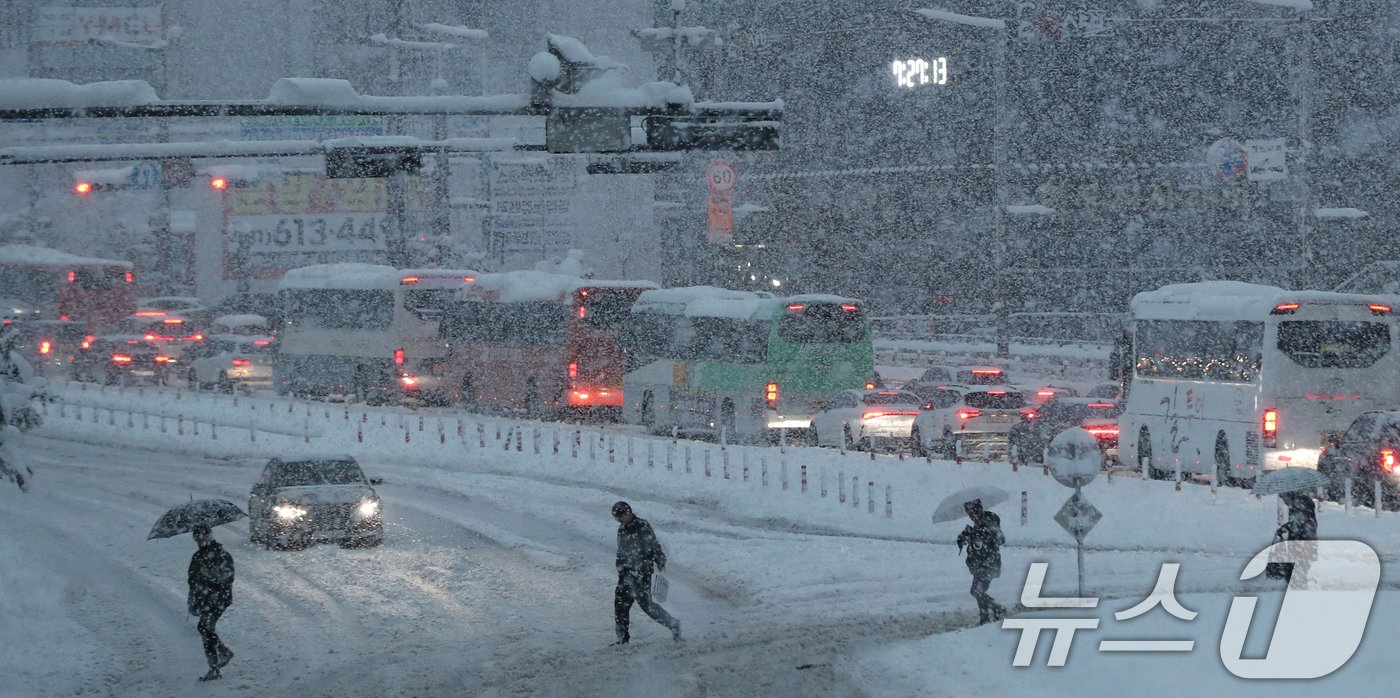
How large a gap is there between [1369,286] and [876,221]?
24.6 m

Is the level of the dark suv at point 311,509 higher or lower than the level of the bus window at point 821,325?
lower

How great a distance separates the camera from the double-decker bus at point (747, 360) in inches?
1309

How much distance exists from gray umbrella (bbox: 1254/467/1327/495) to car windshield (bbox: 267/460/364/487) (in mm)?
12336

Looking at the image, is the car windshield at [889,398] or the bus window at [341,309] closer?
the car windshield at [889,398]

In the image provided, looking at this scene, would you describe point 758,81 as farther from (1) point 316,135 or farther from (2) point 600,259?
(1) point 316,135

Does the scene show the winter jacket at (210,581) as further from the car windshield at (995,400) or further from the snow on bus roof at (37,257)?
the snow on bus roof at (37,257)

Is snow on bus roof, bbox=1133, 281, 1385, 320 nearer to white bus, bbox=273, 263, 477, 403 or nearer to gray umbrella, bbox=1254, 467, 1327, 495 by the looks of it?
gray umbrella, bbox=1254, 467, 1327, 495

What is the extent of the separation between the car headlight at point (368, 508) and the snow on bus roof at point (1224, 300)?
47.9 ft

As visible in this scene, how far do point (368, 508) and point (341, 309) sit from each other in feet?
78.8

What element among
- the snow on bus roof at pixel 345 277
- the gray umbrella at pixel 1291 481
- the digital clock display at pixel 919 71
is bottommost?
the gray umbrella at pixel 1291 481

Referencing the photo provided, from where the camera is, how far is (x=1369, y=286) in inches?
2163

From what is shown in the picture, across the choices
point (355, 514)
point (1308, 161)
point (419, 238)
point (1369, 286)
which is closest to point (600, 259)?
point (419, 238)

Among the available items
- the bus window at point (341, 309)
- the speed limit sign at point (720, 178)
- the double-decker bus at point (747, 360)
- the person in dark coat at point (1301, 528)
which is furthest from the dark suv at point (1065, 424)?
the speed limit sign at point (720, 178)

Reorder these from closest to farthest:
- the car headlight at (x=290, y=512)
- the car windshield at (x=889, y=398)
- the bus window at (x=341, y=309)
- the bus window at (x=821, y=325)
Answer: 1. the car headlight at (x=290, y=512)
2. the car windshield at (x=889, y=398)
3. the bus window at (x=821, y=325)
4. the bus window at (x=341, y=309)
